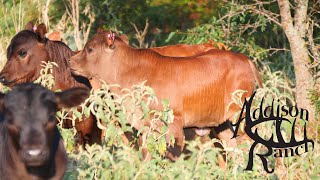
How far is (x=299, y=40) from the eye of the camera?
45.9 ft

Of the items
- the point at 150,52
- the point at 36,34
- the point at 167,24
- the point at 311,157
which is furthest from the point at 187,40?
the point at 311,157

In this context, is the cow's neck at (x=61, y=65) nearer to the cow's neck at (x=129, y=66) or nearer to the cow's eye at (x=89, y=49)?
the cow's eye at (x=89, y=49)

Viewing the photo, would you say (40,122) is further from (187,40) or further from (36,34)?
(187,40)

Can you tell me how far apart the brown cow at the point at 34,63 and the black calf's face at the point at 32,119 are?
4297 millimetres

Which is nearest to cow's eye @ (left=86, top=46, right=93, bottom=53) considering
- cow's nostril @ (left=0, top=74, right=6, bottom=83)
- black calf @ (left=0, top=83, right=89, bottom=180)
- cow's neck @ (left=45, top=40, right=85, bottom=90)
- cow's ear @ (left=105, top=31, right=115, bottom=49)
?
cow's ear @ (left=105, top=31, right=115, bottom=49)

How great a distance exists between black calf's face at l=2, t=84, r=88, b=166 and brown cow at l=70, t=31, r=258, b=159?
451 centimetres

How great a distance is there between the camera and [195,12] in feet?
60.8

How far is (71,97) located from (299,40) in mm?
6827

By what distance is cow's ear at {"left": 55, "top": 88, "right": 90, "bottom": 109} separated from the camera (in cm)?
767

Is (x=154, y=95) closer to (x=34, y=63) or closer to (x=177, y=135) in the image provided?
(x=177, y=135)

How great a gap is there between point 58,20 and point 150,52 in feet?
19.7

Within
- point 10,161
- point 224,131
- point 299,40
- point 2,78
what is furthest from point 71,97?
point 299,40

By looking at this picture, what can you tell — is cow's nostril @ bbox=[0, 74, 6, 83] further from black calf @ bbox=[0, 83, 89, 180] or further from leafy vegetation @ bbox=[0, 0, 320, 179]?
black calf @ bbox=[0, 83, 89, 180]

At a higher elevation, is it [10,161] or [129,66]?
[129,66]
